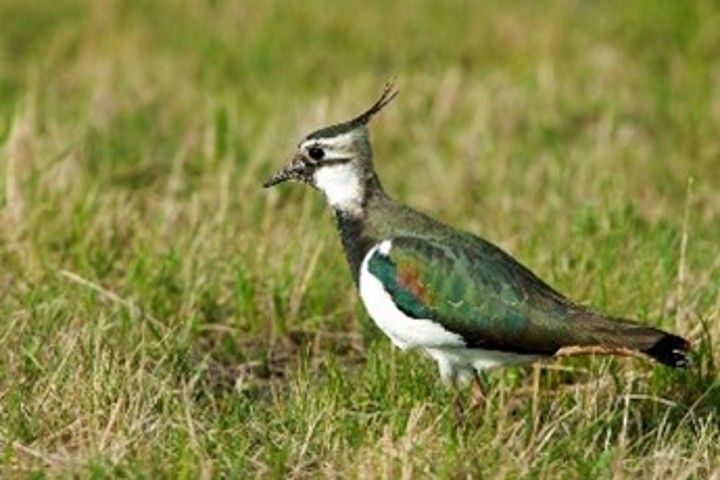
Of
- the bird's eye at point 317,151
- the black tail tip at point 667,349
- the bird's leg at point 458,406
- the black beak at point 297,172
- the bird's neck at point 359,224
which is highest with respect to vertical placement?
the bird's eye at point 317,151

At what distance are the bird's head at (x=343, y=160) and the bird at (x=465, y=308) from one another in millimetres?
145

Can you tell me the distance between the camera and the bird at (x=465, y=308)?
215 inches

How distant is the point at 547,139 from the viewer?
9.40 meters

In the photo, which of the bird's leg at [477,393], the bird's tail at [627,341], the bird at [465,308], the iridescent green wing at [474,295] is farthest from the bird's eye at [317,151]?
the bird's tail at [627,341]

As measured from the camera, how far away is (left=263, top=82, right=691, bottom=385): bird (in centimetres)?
546

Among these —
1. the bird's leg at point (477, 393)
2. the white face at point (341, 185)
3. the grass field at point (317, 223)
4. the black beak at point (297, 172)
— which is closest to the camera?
the grass field at point (317, 223)

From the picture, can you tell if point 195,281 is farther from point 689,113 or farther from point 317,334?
point 689,113

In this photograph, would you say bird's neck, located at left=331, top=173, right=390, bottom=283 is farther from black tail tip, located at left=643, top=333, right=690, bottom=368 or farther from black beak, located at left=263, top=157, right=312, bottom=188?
black tail tip, located at left=643, top=333, right=690, bottom=368

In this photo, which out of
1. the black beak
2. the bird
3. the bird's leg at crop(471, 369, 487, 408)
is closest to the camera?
the bird

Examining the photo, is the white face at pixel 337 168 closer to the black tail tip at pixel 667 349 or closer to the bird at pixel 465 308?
the bird at pixel 465 308

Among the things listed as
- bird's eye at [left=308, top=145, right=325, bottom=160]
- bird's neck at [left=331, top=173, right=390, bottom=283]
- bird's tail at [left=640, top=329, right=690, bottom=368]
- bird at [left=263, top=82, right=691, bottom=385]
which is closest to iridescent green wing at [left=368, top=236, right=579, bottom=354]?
bird at [left=263, top=82, right=691, bottom=385]

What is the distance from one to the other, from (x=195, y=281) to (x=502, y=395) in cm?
148

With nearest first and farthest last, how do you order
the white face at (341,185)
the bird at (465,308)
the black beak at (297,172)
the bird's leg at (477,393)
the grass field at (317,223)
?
the grass field at (317,223), the bird at (465,308), the bird's leg at (477,393), the white face at (341,185), the black beak at (297,172)

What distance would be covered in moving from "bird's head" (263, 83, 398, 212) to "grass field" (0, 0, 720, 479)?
1.86 feet
